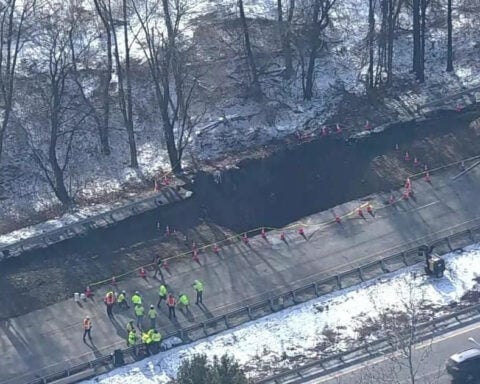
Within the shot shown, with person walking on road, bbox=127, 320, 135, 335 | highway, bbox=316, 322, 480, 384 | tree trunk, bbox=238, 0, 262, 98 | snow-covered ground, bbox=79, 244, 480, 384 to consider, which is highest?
tree trunk, bbox=238, 0, 262, 98

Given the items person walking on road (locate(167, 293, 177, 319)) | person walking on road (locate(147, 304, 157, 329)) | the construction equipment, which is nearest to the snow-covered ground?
the construction equipment

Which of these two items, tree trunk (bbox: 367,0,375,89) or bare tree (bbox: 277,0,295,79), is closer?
tree trunk (bbox: 367,0,375,89)

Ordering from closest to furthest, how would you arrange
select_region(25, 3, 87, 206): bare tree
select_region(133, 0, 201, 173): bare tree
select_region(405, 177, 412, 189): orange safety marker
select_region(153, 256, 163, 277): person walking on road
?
1. select_region(153, 256, 163, 277): person walking on road
2. select_region(405, 177, 412, 189): orange safety marker
3. select_region(25, 3, 87, 206): bare tree
4. select_region(133, 0, 201, 173): bare tree

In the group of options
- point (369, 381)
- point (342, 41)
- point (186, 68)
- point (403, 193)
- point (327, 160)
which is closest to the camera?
point (369, 381)

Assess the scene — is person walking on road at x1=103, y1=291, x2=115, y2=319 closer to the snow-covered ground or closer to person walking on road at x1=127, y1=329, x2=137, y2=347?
person walking on road at x1=127, y1=329, x2=137, y2=347

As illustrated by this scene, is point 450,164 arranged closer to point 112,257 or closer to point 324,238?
point 324,238

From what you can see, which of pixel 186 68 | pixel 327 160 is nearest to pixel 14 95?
pixel 186 68

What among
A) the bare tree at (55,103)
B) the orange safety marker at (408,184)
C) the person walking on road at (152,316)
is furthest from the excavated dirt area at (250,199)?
the bare tree at (55,103)
